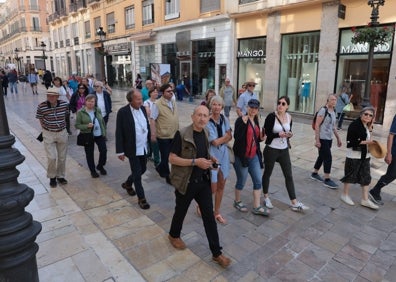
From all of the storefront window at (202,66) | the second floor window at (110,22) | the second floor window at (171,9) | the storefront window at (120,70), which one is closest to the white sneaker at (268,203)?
the storefront window at (202,66)

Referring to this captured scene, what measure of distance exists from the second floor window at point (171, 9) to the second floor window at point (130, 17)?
4.79 metres

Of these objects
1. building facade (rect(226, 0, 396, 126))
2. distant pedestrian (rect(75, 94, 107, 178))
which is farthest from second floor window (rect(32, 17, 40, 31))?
distant pedestrian (rect(75, 94, 107, 178))

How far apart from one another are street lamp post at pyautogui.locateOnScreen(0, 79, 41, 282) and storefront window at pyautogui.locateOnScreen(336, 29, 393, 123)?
11650mm

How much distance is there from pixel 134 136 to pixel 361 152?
11.3ft

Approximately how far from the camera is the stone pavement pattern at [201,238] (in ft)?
10.7

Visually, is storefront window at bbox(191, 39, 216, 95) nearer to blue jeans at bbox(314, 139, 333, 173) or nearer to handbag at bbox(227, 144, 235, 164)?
blue jeans at bbox(314, 139, 333, 173)

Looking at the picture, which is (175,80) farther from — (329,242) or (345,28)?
(329,242)

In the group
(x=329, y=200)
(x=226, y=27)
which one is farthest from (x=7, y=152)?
(x=226, y=27)

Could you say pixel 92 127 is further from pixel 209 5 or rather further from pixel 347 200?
pixel 209 5

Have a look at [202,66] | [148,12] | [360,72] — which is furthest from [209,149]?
[148,12]

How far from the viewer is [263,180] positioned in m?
4.75

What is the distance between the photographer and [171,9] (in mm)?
20312

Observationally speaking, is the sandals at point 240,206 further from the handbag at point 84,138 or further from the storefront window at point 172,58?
the storefront window at point 172,58

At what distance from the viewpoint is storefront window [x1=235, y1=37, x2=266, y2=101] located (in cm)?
1520
